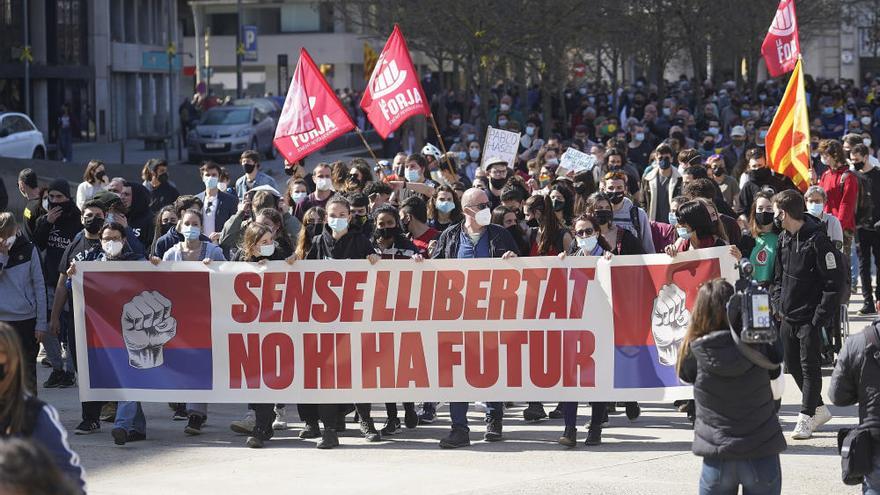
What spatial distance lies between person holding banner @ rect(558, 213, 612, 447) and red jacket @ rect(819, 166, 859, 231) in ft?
18.6

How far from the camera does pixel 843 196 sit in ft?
51.4

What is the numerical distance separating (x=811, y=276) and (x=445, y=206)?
3.23 m

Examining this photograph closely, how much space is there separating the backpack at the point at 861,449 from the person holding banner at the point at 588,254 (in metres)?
3.52

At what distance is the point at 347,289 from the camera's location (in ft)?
34.4

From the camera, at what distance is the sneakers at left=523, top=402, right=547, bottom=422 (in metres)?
11.1

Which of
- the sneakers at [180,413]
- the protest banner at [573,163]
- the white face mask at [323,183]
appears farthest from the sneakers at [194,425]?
the protest banner at [573,163]

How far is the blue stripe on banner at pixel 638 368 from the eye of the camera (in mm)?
10188

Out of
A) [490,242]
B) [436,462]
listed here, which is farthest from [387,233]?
[436,462]

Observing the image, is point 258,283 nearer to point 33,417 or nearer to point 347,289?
point 347,289

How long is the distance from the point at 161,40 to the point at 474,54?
1335 inches

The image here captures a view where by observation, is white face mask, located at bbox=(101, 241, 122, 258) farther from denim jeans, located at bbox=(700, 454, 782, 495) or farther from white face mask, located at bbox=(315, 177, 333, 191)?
denim jeans, located at bbox=(700, 454, 782, 495)

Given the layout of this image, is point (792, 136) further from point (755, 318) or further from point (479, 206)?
point (755, 318)

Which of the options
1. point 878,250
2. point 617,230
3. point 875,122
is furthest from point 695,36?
point 617,230

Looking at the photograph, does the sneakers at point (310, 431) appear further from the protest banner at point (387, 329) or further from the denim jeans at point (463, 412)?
the denim jeans at point (463, 412)
